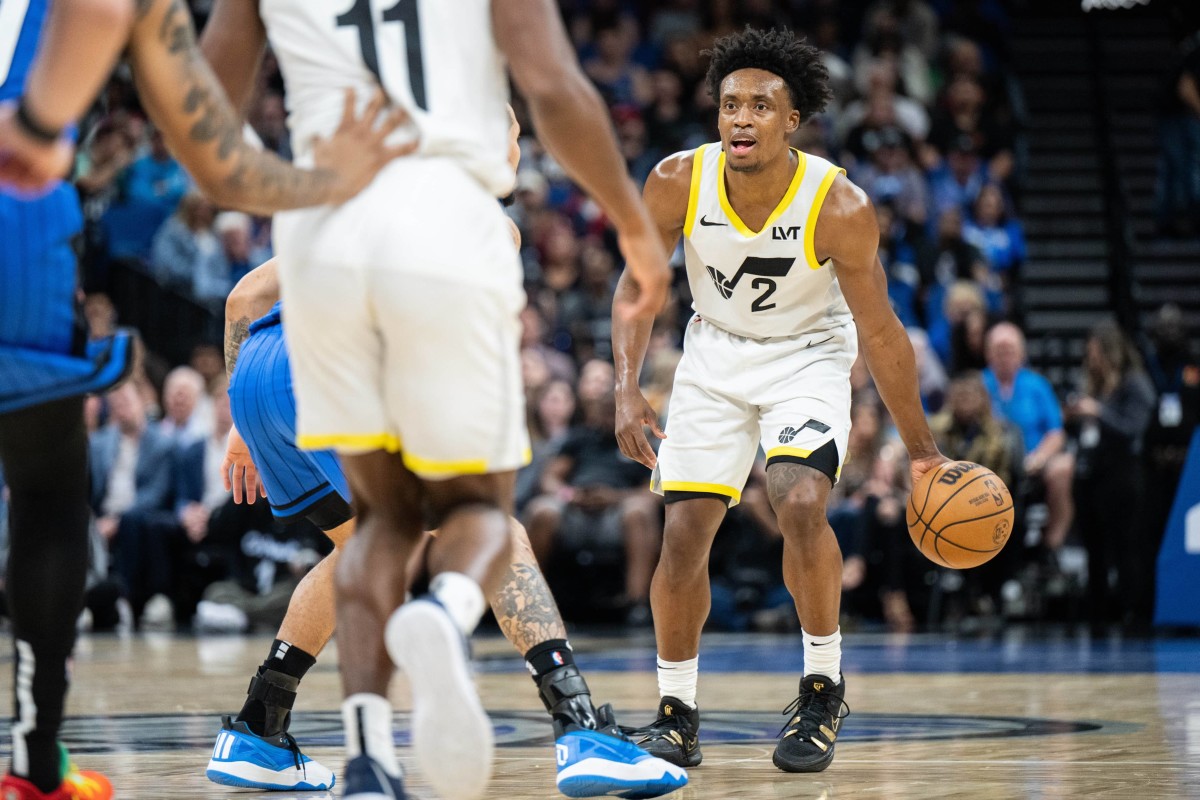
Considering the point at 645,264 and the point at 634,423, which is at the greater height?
the point at 645,264

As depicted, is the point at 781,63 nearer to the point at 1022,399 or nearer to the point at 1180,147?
the point at 1022,399

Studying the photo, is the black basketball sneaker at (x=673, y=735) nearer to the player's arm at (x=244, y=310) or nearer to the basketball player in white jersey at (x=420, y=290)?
the player's arm at (x=244, y=310)

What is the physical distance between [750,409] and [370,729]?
2362mm

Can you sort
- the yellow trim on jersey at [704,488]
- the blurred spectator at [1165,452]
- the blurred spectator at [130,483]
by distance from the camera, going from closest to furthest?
1. the yellow trim on jersey at [704,488]
2. the blurred spectator at [1165,452]
3. the blurred spectator at [130,483]

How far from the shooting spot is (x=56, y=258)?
3256mm

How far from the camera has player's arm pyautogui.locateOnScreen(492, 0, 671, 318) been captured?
3170 millimetres

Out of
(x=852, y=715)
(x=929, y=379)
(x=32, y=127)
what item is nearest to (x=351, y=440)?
(x=32, y=127)

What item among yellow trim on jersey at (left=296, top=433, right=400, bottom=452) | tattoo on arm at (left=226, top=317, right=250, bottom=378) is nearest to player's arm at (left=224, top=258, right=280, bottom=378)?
tattoo on arm at (left=226, top=317, right=250, bottom=378)

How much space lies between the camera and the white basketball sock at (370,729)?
119 inches

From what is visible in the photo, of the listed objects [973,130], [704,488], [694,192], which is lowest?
[704,488]

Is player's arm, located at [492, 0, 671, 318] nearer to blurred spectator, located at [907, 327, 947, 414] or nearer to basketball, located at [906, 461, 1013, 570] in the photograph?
basketball, located at [906, 461, 1013, 570]

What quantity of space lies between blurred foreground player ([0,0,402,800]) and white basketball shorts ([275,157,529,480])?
0.09 m

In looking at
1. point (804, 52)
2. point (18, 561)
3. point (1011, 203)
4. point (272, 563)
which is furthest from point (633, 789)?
point (1011, 203)

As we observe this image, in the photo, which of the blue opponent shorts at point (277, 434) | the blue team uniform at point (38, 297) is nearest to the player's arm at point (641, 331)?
the blue opponent shorts at point (277, 434)
